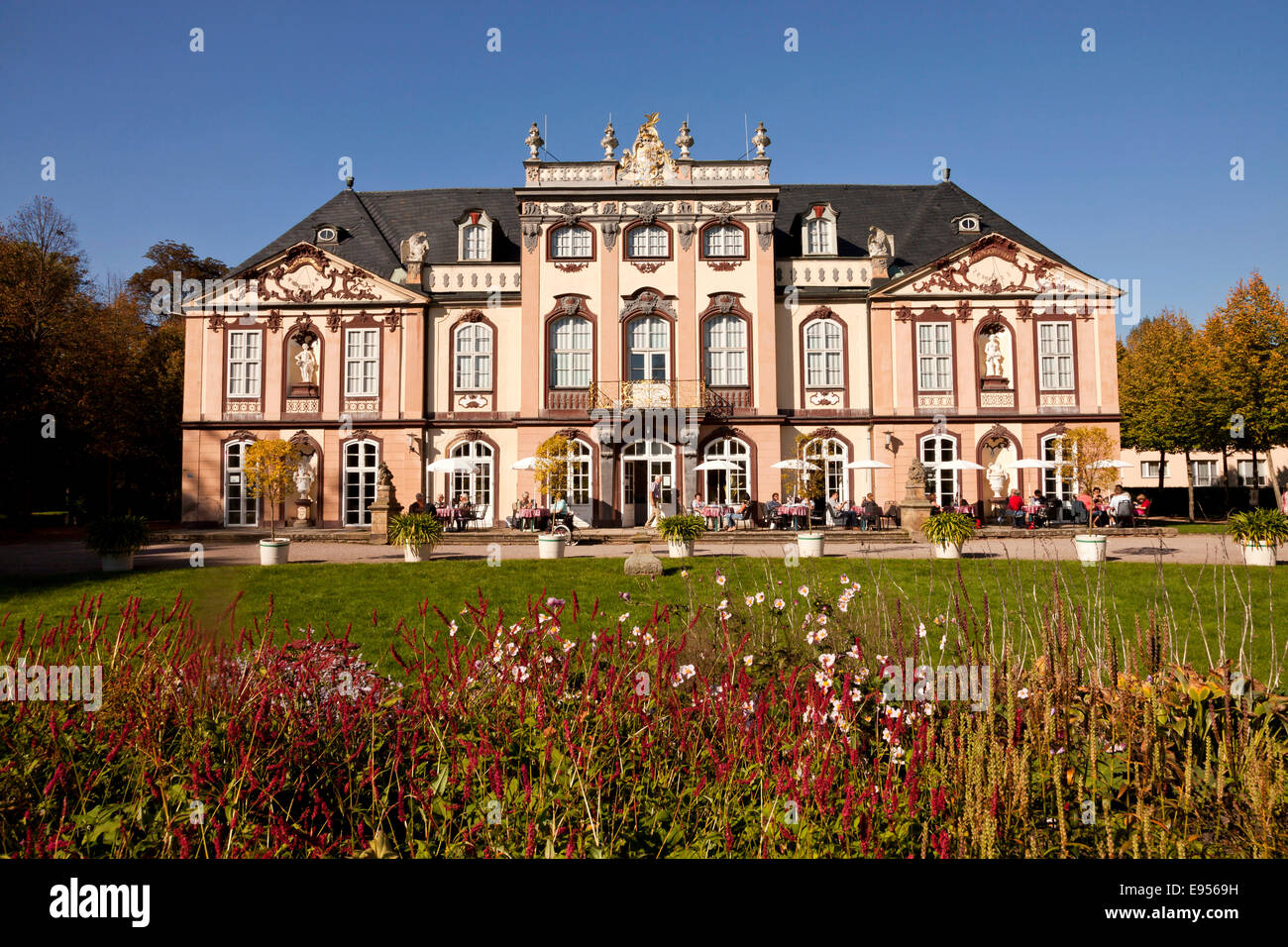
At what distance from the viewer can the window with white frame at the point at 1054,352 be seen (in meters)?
27.5

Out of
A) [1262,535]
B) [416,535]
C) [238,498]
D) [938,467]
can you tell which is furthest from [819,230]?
[238,498]

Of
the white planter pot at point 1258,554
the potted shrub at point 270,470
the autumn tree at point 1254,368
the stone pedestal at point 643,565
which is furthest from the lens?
the autumn tree at point 1254,368

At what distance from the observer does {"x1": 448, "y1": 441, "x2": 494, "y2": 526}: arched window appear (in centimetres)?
2741

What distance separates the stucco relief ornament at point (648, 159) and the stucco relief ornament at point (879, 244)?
312 inches

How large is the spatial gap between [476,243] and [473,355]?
454cm

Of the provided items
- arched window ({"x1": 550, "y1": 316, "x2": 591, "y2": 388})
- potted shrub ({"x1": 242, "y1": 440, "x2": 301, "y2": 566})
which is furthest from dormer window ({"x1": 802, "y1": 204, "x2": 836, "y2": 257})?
potted shrub ({"x1": 242, "y1": 440, "x2": 301, "y2": 566})

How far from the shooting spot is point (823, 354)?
2797 cm

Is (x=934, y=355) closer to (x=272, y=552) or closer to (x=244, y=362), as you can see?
(x=272, y=552)

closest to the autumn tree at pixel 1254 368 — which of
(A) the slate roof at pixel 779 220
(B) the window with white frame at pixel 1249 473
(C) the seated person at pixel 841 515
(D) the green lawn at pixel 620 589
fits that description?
(A) the slate roof at pixel 779 220

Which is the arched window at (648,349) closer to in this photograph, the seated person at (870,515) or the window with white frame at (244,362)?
the seated person at (870,515)

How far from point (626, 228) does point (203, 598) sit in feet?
84.6

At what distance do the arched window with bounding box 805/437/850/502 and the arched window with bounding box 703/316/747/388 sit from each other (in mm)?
3804
